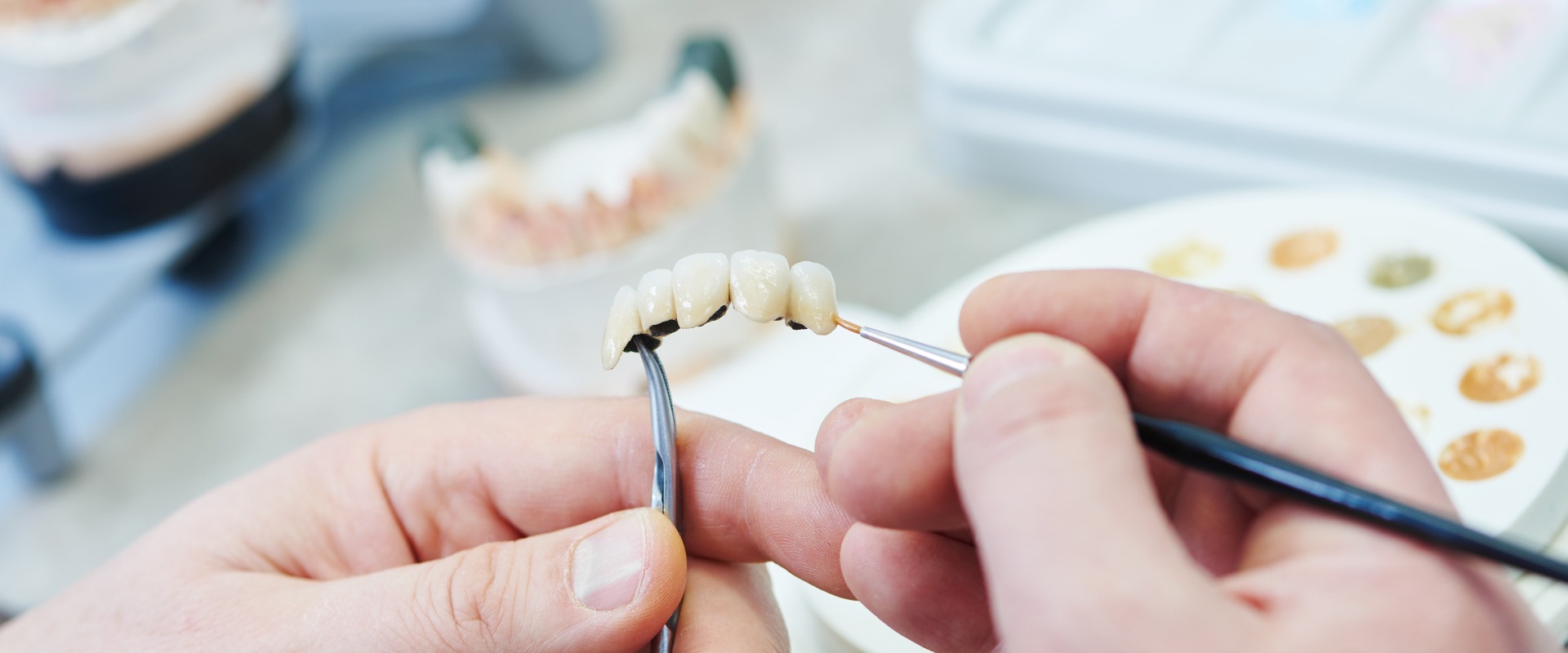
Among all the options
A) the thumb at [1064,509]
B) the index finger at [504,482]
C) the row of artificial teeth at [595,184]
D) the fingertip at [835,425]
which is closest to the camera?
the thumb at [1064,509]

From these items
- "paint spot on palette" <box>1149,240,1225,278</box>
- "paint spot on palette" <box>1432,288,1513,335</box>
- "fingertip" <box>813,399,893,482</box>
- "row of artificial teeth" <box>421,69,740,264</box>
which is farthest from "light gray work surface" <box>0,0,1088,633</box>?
"fingertip" <box>813,399,893,482</box>

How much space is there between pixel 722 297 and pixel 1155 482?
188 millimetres

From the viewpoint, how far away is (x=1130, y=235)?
702 mm

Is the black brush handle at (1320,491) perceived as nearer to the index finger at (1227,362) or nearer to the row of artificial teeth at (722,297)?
the index finger at (1227,362)

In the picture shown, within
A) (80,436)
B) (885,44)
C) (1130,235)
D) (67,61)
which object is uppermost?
(67,61)

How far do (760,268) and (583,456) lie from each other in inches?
6.0

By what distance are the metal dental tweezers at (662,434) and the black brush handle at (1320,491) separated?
0.71ft

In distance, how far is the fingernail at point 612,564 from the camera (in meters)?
0.42

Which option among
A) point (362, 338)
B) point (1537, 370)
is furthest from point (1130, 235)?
point (362, 338)

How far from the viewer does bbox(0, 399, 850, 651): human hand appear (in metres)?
0.43

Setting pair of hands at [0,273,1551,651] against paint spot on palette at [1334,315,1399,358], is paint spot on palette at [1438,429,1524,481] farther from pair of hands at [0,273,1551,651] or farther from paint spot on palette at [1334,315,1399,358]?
pair of hands at [0,273,1551,651]

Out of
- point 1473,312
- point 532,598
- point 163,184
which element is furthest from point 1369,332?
point 163,184

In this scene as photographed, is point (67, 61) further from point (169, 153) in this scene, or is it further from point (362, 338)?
point (362, 338)

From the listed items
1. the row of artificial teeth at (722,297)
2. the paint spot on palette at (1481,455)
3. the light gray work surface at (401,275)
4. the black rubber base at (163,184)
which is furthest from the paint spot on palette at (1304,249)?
the black rubber base at (163,184)
